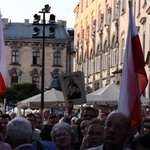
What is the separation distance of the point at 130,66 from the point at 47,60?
3401 inches

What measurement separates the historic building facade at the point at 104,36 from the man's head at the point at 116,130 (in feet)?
94.5

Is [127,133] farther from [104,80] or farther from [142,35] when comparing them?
[104,80]

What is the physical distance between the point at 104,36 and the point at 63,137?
4600cm

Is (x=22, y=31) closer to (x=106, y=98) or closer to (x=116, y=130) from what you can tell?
(x=106, y=98)

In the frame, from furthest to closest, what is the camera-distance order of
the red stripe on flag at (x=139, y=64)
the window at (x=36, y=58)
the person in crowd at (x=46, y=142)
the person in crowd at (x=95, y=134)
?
the window at (x=36, y=58), the red stripe on flag at (x=139, y=64), the person in crowd at (x=46, y=142), the person in crowd at (x=95, y=134)

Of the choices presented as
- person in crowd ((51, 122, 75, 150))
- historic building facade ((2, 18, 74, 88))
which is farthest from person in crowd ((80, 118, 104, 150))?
historic building facade ((2, 18, 74, 88))

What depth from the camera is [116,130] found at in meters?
7.01

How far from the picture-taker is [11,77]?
318 ft

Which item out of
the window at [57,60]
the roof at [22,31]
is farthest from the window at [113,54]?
the window at [57,60]

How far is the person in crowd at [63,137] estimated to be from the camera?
334 inches

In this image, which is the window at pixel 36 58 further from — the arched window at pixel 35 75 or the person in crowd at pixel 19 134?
the person in crowd at pixel 19 134

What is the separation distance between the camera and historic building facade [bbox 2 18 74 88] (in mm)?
95938

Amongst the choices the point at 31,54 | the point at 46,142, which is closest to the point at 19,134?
the point at 46,142

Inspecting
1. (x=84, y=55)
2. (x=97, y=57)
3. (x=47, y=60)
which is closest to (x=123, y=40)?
(x=97, y=57)
